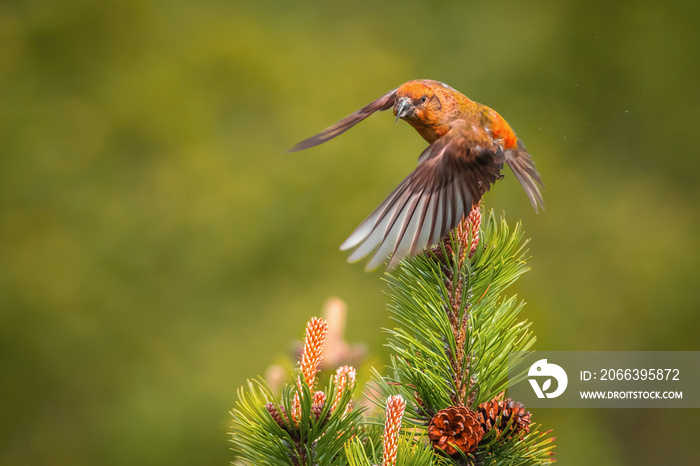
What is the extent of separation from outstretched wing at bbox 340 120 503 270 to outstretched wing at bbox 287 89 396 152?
0.35 feet

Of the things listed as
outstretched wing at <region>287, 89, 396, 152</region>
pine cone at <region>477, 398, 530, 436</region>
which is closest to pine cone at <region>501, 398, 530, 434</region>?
pine cone at <region>477, 398, 530, 436</region>

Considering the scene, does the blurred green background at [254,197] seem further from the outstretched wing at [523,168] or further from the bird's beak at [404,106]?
the bird's beak at [404,106]

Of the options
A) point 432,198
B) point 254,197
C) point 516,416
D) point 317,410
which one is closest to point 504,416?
point 516,416

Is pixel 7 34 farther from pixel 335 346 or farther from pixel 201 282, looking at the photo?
pixel 335 346

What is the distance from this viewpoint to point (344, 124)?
918 millimetres

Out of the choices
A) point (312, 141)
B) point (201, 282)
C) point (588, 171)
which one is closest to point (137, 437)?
point (201, 282)

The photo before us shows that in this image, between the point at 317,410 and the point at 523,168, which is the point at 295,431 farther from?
the point at 523,168

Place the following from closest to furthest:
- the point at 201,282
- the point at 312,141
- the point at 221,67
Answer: the point at 312,141, the point at 201,282, the point at 221,67

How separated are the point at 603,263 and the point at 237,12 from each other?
10.5ft

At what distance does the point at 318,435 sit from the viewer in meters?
0.54

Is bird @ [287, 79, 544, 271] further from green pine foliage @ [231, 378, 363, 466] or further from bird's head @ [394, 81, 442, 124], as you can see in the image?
green pine foliage @ [231, 378, 363, 466]

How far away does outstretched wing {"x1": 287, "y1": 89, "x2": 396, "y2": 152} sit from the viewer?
885 millimetres

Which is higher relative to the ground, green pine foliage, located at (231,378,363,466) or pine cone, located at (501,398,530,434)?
pine cone, located at (501,398,530,434)

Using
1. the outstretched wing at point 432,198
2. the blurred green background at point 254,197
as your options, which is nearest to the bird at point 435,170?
the outstretched wing at point 432,198
